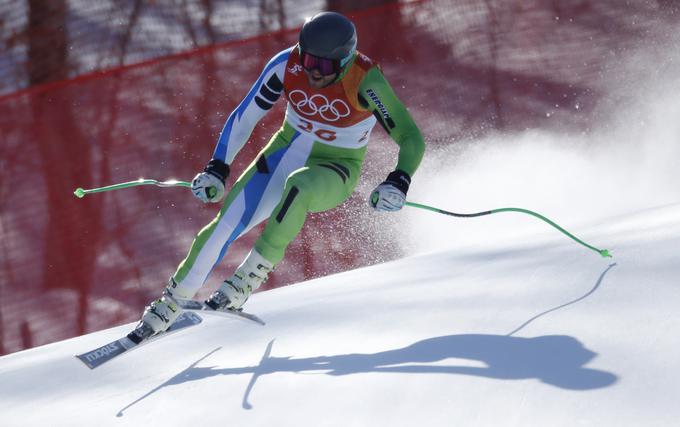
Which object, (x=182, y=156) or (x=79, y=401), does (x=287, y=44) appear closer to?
(x=182, y=156)

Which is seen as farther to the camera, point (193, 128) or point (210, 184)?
point (193, 128)

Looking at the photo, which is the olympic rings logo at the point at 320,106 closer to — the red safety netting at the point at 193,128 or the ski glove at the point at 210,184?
the ski glove at the point at 210,184

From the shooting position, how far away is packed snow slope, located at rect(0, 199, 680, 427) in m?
2.38

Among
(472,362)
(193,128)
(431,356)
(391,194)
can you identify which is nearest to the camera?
(472,362)

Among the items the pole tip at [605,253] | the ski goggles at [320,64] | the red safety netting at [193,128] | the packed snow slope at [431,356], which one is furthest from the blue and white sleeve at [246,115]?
the red safety netting at [193,128]

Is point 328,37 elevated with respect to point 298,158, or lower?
elevated

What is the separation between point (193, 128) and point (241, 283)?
3.02m

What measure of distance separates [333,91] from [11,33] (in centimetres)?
447

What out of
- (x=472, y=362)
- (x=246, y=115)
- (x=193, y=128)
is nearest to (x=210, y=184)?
(x=246, y=115)

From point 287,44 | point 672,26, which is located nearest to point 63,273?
point 287,44

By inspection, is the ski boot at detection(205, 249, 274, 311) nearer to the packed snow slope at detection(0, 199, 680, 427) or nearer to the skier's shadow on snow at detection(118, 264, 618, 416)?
the packed snow slope at detection(0, 199, 680, 427)

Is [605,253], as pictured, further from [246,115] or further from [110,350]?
[110,350]

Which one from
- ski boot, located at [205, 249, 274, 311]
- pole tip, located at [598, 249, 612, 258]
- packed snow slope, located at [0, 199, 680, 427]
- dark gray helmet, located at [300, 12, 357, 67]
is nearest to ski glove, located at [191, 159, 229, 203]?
ski boot, located at [205, 249, 274, 311]

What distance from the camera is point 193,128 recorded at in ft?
20.9
